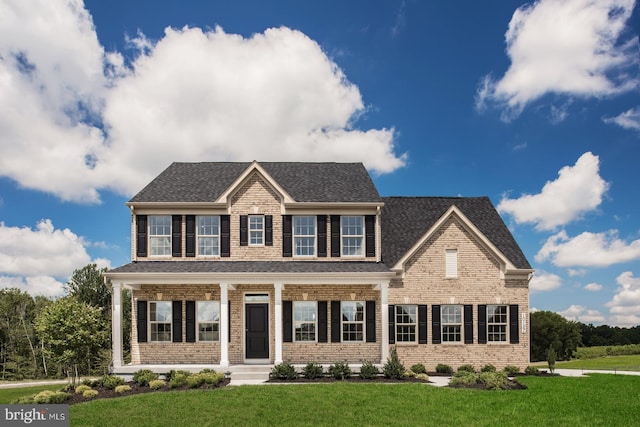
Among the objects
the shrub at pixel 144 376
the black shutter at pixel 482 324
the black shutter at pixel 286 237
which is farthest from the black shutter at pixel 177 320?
the black shutter at pixel 482 324

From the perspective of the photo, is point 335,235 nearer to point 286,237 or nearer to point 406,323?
point 286,237

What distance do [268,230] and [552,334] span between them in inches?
891

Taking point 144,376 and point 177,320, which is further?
point 177,320

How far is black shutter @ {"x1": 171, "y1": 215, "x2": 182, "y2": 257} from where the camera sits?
23.6 m

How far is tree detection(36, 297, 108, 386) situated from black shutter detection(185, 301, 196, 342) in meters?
3.70

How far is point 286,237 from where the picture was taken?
23641mm

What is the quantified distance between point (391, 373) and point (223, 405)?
22.8 ft

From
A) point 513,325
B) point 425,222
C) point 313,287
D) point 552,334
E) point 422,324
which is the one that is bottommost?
point 552,334

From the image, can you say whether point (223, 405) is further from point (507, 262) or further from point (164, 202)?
point (507, 262)

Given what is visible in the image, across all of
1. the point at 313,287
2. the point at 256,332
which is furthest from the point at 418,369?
the point at 256,332

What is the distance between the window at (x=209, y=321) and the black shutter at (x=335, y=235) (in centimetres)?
525

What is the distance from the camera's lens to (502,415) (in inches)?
550

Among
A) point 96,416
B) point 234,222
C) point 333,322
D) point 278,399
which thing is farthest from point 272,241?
point 96,416

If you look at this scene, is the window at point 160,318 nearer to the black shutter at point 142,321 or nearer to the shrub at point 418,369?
the black shutter at point 142,321
